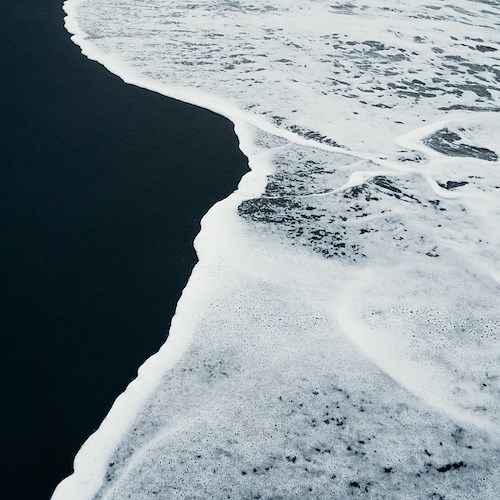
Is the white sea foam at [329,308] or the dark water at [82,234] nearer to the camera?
the white sea foam at [329,308]

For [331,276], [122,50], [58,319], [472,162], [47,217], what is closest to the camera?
[58,319]

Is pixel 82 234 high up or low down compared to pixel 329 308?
up

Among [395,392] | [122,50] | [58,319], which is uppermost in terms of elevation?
[122,50]

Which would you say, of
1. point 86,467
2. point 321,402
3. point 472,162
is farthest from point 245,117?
point 86,467

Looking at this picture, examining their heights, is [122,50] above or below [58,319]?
above

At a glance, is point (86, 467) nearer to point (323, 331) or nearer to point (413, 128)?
point (323, 331)
